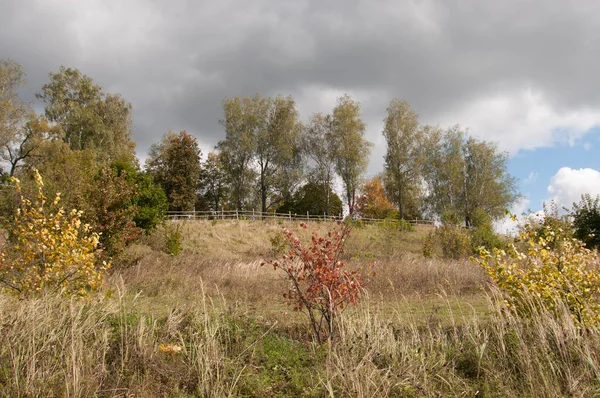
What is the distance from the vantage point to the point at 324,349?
519 cm

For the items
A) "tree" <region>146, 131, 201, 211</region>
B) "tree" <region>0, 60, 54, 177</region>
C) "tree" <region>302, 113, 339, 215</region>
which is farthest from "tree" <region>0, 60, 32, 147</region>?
"tree" <region>302, 113, 339, 215</region>

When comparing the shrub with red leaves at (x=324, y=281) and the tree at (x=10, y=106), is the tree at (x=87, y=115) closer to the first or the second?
the tree at (x=10, y=106)

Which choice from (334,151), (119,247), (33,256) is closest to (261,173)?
(334,151)

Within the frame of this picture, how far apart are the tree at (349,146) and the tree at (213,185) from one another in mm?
13812

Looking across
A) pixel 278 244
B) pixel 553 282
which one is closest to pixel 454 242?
pixel 278 244

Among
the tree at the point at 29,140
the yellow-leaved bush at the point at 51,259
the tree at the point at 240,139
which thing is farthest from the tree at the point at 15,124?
the yellow-leaved bush at the point at 51,259

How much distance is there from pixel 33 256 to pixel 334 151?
3465cm

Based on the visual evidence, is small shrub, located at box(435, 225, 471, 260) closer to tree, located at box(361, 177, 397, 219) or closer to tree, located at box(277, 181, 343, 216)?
tree, located at box(277, 181, 343, 216)

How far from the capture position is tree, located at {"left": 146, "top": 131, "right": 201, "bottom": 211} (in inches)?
1503

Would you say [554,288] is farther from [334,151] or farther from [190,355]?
[334,151]

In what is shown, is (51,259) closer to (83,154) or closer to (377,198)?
(83,154)

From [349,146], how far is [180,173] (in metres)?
16.2

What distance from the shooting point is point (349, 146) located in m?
39.1

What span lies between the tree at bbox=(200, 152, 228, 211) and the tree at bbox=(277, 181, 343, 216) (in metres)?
7.53
